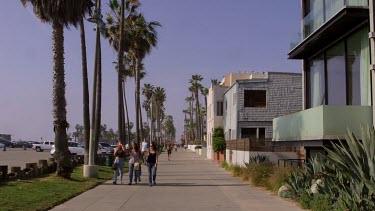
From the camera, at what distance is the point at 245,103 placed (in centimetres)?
3712

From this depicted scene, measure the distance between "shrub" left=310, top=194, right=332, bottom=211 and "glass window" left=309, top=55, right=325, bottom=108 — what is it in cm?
880

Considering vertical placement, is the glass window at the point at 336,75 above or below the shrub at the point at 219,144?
above

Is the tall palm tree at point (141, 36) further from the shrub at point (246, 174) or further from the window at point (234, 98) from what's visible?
the shrub at point (246, 174)

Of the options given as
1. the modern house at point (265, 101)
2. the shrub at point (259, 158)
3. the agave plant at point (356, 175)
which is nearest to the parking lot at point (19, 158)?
the shrub at point (259, 158)

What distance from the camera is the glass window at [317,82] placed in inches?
795

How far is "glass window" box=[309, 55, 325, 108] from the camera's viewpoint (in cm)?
2020

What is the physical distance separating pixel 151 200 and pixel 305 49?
9701mm

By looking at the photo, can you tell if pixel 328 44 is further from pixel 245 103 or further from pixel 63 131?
pixel 245 103

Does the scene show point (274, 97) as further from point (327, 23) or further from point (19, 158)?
point (19, 158)

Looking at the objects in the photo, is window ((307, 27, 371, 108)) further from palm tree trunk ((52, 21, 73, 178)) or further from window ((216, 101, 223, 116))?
window ((216, 101, 223, 116))

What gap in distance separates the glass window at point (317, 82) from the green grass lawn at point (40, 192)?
9.30 meters

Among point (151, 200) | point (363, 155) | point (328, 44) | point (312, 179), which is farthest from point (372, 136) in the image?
point (328, 44)

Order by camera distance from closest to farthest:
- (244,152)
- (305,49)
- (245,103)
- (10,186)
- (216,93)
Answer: (10,186)
(305,49)
(244,152)
(245,103)
(216,93)

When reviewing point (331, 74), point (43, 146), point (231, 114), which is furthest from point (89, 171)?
point (43, 146)
